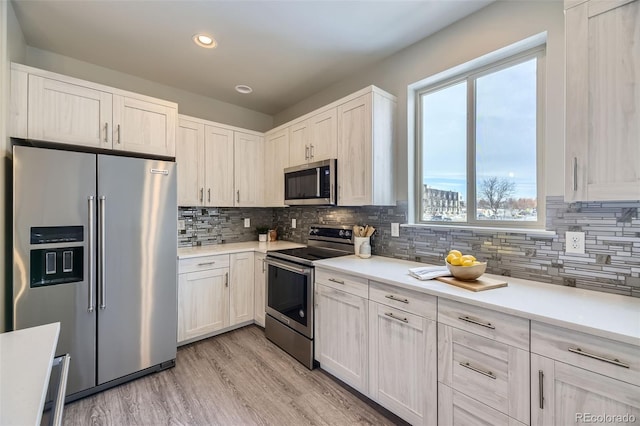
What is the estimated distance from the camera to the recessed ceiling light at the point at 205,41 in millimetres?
2254

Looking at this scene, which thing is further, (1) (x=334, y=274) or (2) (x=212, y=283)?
(2) (x=212, y=283)

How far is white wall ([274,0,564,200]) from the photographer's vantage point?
164cm

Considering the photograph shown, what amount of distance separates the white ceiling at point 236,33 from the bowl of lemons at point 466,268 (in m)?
1.71

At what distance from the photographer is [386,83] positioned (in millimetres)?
2572

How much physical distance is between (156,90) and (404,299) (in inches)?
129

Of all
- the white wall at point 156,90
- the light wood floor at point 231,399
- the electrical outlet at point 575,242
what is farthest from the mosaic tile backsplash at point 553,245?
the white wall at point 156,90

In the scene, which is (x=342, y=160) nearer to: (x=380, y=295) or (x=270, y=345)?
(x=380, y=295)

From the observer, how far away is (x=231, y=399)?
77.7 inches

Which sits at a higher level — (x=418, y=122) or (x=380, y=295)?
(x=418, y=122)

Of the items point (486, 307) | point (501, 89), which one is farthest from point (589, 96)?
point (486, 307)

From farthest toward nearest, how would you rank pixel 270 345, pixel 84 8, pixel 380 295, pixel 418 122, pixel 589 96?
pixel 270 345 → pixel 418 122 → pixel 84 8 → pixel 380 295 → pixel 589 96

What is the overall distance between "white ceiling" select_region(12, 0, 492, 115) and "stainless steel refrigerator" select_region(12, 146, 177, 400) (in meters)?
1.03

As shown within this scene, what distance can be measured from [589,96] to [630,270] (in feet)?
2.93

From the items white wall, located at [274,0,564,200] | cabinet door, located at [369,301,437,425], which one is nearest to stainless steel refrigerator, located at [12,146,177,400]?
cabinet door, located at [369,301,437,425]
